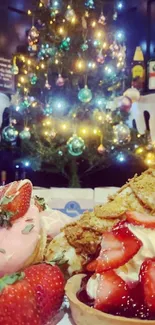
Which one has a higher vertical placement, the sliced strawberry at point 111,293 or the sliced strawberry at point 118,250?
the sliced strawberry at point 118,250

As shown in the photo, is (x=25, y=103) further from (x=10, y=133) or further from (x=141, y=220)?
(x=141, y=220)

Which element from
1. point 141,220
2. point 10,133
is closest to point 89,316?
point 141,220

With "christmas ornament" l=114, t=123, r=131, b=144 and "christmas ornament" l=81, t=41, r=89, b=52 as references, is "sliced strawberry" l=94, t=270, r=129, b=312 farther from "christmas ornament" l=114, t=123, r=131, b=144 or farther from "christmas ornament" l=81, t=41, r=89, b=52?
"christmas ornament" l=81, t=41, r=89, b=52

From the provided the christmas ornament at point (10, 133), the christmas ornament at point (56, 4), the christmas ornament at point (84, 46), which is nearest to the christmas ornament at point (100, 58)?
the christmas ornament at point (84, 46)

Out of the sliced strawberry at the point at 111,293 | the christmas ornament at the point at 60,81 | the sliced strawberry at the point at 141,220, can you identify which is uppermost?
the christmas ornament at the point at 60,81

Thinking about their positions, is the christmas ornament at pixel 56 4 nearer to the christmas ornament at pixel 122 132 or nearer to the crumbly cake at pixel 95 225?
the christmas ornament at pixel 122 132

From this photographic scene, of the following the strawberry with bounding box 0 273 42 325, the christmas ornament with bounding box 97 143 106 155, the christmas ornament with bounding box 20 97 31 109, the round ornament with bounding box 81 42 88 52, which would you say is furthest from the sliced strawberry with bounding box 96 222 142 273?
the christmas ornament with bounding box 20 97 31 109

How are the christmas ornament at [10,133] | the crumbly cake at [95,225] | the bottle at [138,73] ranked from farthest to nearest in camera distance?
1. the bottle at [138,73]
2. the christmas ornament at [10,133]
3. the crumbly cake at [95,225]
